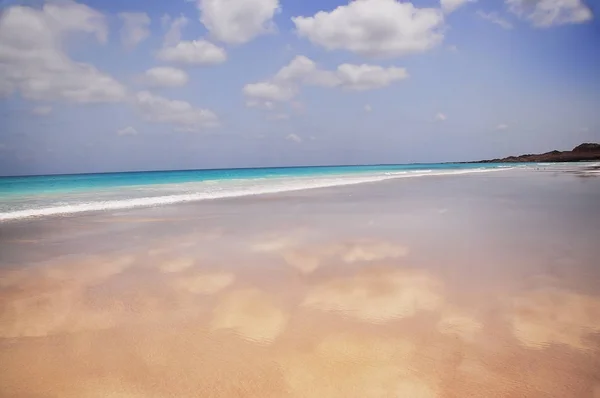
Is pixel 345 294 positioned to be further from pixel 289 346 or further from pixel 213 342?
pixel 213 342

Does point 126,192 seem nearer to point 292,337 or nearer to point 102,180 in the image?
point 292,337

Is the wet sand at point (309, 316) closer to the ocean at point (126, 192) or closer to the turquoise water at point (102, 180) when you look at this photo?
the ocean at point (126, 192)

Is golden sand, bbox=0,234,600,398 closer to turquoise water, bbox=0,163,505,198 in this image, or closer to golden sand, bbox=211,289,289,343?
golden sand, bbox=211,289,289,343

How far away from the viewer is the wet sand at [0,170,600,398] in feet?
6.95

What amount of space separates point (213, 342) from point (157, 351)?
1.24 feet

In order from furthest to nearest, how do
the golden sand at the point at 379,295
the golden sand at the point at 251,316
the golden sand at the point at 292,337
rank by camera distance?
the golden sand at the point at 379,295
the golden sand at the point at 251,316
the golden sand at the point at 292,337

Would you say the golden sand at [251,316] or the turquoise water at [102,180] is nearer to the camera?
the golden sand at [251,316]

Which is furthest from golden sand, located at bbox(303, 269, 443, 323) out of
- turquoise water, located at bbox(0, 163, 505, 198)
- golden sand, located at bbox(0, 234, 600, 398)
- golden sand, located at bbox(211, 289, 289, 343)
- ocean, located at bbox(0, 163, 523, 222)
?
turquoise water, located at bbox(0, 163, 505, 198)

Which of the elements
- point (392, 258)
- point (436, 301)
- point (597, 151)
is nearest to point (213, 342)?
point (436, 301)

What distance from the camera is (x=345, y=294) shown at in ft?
11.3

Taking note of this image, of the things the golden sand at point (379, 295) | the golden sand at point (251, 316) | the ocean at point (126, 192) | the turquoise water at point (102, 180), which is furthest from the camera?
the turquoise water at point (102, 180)

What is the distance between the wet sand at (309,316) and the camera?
83.4 inches

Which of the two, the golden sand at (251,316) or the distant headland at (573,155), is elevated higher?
the distant headland at (573,155)

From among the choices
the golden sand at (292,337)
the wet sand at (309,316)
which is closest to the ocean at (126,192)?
the wet sand at (309,316)
